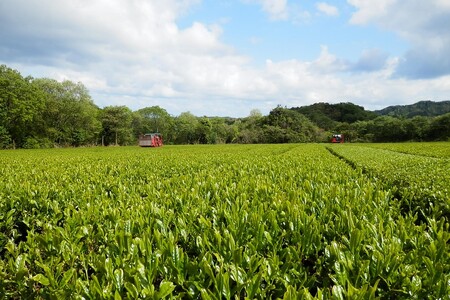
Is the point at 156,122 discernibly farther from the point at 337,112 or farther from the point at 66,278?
the point at 66,278

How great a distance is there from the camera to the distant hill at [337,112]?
476 ft

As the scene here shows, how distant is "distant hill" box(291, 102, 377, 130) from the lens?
5706 inches

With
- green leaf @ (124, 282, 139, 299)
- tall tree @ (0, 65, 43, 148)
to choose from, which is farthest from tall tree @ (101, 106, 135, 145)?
green leaf @ (124, 282, 139, 299)

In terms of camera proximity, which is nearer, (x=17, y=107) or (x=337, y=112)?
(x=17, y=107)

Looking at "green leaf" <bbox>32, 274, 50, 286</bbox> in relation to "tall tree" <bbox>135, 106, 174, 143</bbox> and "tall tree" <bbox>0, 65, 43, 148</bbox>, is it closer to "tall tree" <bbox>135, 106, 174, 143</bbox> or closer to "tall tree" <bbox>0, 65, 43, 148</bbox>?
"tall tree" <bbox>0, 65, 43, 148</bbox>

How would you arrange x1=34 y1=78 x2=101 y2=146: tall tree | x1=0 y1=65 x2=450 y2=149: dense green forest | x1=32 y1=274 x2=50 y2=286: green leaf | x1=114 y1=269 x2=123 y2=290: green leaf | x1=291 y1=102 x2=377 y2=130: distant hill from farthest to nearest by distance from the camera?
x1=291 y1=102 x2=377 y2=130: distant hill → x1=34 y1=78 x2=101 y2=146: tall tree → x1=0 y1=65 x2=450 y2=149: dense green forest → x1=32 y1=274 x2=50 y2=286: green leaf → x1=114 y1=269 x2=123 y2=290: green leaf

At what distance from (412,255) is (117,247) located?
99.2 inches

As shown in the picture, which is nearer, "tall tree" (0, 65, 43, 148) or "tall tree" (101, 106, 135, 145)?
"tall tree" (0, 65, 43, 148)

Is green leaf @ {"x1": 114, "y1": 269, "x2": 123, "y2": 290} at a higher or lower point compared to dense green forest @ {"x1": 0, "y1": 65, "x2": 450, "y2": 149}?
lower

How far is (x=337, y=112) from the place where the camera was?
509 feet

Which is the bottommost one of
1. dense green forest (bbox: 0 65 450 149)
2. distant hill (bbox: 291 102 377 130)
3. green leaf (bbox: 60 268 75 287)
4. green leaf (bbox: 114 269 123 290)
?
Answer: green leaf (bbox: 60 268 75 287)

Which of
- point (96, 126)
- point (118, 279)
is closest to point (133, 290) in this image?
point (118, 279)

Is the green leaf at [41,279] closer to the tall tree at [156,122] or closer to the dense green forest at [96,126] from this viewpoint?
the dense green forest at [96,126]

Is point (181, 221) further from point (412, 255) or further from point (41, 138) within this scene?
point (41, 138)
